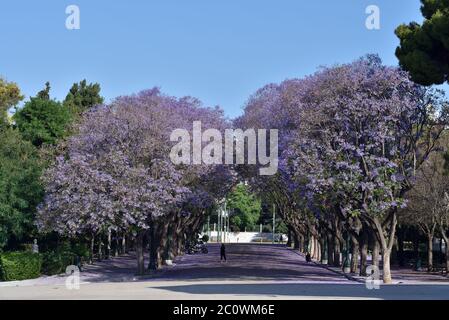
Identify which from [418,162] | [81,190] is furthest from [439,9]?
[81,190]

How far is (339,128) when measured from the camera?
3647cm

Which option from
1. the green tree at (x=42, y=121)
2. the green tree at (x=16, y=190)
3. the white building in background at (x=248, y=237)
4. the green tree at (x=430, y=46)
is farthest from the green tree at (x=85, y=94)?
the white building in background at (x=248, y=237)

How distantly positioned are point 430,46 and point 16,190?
86.1ft

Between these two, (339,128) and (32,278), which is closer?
(339,128)

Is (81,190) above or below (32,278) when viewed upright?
above

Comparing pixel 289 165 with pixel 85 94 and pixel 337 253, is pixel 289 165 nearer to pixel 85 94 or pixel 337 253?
pixel 337 253

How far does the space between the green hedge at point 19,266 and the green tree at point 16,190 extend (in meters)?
4.13

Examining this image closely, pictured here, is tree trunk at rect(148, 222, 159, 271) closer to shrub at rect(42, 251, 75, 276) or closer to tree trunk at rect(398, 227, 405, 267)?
shrub at rect(42, 251, 75, 276)

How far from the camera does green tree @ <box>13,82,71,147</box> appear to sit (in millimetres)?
59312

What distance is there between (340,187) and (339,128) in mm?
3012

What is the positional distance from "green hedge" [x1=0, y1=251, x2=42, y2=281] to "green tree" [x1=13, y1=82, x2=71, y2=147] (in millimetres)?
19829

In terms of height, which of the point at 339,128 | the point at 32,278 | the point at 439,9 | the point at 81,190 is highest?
the point at 439,9
